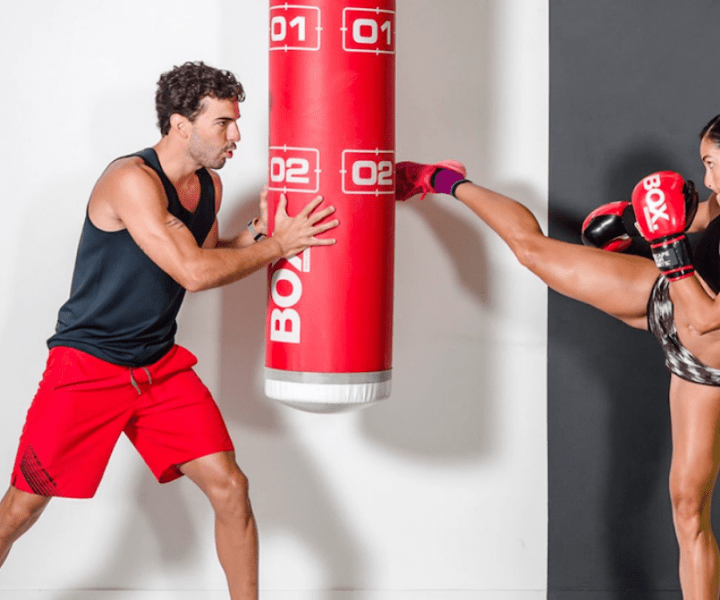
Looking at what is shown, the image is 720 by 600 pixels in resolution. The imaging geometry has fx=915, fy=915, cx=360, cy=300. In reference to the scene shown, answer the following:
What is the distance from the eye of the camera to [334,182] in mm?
2049

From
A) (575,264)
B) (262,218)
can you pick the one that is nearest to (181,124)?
(262,218)

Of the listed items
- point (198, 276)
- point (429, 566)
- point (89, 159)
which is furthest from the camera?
point (429, 566)

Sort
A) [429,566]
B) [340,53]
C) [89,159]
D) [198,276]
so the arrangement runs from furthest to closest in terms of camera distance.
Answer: [429,566] → [89,159] → [198,276] → [340,53]

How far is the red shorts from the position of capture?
221 centimetres

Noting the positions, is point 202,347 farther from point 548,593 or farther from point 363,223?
point 548,593

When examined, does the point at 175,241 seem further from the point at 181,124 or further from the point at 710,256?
the point at 710,256

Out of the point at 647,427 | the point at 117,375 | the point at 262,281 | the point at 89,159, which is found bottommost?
the point at 647,427

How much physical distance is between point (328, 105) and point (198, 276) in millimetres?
501

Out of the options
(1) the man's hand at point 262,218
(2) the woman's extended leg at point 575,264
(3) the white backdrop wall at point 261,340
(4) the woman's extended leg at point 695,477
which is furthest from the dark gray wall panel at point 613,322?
(1) the man's hand at point 262,218

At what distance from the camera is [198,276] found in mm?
2143

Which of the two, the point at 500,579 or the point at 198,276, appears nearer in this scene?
the point at 198,276

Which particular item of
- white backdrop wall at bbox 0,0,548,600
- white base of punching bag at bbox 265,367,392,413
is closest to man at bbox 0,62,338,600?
white base of punching bag at bbox 265,367,392,413

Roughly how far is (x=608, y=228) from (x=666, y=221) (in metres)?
0.45

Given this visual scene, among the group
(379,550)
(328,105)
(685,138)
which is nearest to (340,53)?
(328,105)
